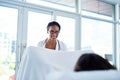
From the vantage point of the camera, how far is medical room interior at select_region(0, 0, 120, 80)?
4.24 ft

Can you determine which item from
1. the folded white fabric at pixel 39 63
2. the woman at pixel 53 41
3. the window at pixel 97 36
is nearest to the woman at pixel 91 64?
the folded white fabric at pixel 39 63

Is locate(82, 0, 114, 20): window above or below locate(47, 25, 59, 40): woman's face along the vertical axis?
above

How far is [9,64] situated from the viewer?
3453mm

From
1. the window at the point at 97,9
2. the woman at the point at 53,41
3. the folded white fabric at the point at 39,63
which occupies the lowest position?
the folded white fabric at the point at 39,63

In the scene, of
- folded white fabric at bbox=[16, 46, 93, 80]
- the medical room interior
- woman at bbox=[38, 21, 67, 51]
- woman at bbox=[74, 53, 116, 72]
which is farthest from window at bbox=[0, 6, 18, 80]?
woman at bbox=[74, 53, 116, 72]

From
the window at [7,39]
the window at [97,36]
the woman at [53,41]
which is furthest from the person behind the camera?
the window at [97,36]

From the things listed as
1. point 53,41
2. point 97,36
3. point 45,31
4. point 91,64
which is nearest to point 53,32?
point 53,41

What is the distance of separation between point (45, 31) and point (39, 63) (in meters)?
2.64

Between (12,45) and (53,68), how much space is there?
240cm

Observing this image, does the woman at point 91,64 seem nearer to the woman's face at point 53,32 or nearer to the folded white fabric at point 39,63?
the folded white fabric at point 39,63

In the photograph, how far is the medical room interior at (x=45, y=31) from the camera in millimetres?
1293

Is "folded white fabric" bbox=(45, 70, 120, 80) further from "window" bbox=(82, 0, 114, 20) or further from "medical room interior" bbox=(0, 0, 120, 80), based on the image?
"window" bbox=(82, 0, 114, 20)

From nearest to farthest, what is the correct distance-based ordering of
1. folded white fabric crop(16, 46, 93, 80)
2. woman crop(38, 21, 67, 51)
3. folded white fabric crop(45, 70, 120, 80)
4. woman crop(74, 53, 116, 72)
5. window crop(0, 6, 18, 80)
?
1. folded white fabric crop(45, 70, 120, 80)
2. woman crop(74, 53, 116, 72)
3. folded white fabric crop(16, 46, 93, 80)
4. woman crop(38, 21, 67, 51)
5. window crop(0, 6, 18, 80)

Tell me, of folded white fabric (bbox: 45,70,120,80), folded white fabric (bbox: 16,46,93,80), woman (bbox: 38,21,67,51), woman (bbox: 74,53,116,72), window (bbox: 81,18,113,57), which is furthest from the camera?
window (bbox: 81,18,113,57)
